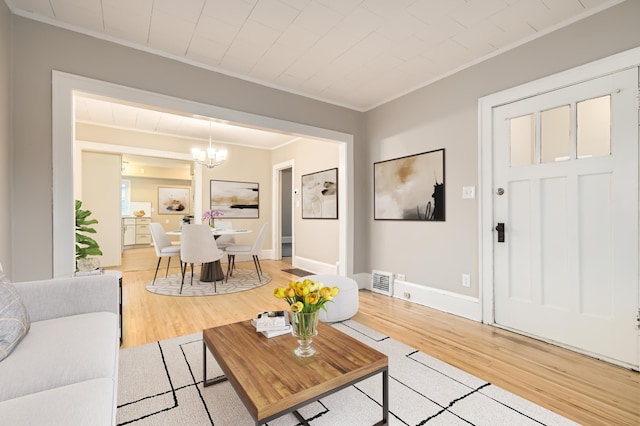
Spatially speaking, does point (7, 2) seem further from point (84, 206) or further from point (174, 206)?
point (174, 206)

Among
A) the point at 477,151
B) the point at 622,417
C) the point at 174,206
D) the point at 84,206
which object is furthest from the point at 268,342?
the point at 174,206

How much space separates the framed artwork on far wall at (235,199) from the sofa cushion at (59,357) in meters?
4.64

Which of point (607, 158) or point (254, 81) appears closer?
point (607, 158)

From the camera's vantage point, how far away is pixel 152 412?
1522mm

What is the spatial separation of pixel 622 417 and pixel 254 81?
12.8 ft

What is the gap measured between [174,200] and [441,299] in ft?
30.0

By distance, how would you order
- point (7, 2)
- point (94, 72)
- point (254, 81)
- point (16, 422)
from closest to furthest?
1. point (16, 422)
2. point (7, 2)
3. point (94, 72)
4. point (254, 81)

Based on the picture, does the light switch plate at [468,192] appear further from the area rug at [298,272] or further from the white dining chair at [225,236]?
the white dining chair at [225,236]

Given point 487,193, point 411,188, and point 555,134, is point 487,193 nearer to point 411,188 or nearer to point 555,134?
point 555,134

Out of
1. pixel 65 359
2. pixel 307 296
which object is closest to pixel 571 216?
pixel 307 296

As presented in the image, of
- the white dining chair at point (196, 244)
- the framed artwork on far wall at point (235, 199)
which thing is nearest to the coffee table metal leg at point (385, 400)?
the white dining chair at point (196, 244)

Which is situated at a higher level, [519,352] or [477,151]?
[477,151]

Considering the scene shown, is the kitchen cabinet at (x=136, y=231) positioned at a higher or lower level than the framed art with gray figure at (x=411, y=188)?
lower

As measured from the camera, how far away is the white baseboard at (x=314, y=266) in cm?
491
